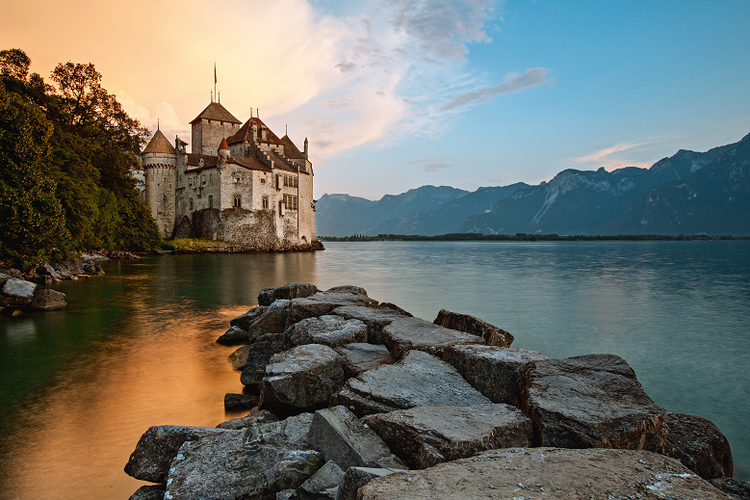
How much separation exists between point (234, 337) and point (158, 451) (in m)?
6.27

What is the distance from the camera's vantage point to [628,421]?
3.53 m

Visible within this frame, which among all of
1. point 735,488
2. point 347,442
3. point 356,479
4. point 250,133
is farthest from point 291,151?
point 735,488

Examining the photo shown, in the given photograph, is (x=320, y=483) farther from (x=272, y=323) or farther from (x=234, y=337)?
(x=234, y=337)

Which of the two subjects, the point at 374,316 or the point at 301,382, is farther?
the point at 374,316

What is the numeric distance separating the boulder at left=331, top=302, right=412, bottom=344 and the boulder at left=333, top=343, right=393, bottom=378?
66 cm

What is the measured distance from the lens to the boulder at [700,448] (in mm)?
3953

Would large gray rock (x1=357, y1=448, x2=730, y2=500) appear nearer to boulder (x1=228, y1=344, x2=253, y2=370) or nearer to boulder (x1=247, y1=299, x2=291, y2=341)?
boulder (x1=228, y1=344, x2=253, y2=370)

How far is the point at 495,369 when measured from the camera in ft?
15.9

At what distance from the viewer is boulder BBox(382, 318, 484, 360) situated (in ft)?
19.8

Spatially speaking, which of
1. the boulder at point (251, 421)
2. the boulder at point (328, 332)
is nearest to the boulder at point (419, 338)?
the boulder at point (328, 332)

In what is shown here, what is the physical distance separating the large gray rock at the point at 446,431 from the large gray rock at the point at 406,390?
12.2 inches

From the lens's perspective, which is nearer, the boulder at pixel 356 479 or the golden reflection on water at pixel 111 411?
Result: the boulder at pixel 356 479

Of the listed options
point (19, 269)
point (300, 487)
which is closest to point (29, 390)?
point (300, 487)

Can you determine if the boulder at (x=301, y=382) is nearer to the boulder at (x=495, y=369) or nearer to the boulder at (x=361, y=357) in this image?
the boulder at (x=361, y=357)
